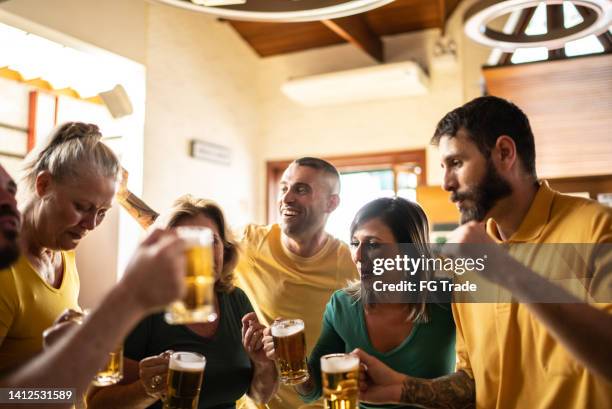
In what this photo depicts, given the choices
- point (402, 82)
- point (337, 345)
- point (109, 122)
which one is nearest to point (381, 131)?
point (402, 82)

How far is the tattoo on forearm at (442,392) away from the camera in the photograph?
3.83 ft

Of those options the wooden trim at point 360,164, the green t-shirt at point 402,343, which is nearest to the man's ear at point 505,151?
the green t-shirt at point 402,343

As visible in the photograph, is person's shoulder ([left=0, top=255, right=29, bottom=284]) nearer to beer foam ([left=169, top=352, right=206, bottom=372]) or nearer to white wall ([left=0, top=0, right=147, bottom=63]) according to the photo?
beer foam ([left=169, top=352, right=206, bottom=372])

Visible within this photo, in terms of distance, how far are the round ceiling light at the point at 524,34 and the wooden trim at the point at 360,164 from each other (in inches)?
72.1

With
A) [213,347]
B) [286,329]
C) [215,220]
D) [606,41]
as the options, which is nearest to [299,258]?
[215,220]

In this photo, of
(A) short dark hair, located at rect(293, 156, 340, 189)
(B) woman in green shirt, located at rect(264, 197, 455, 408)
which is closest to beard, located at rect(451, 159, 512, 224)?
(B) woman in green shirt, located at rect(264, 197, 455, 408)

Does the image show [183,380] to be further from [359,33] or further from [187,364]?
[359,33]

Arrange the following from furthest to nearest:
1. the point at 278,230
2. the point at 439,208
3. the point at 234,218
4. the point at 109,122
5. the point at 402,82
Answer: the point at 402,82 < the point at 234,218 < the point at 439,208 < the point at 278,230 < the point at 109,122

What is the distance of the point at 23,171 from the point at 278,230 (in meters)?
0.98

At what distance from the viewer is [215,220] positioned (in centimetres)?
145

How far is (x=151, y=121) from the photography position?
196 centimetres

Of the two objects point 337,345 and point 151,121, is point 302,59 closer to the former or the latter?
point 151,121

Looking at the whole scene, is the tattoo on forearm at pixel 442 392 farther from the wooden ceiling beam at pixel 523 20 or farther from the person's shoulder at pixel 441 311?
the wooden ceiling beam at pixel 523 20

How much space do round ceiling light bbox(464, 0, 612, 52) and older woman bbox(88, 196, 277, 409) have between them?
0.78 meters
